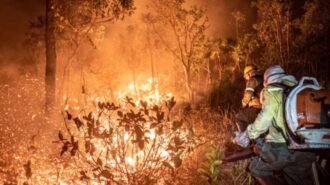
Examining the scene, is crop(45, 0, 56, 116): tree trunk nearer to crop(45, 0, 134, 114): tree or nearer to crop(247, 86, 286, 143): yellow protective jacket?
crop(45, 0, 134, 114): tree

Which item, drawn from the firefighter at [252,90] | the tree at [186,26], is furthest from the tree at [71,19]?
the tree at [186,26]

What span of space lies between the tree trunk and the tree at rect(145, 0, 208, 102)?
1146 cm

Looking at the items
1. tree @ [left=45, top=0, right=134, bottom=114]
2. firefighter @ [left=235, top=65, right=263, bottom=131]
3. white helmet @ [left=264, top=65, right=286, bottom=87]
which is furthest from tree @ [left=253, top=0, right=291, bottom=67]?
white helmet @ [left=264, top=65, right=286, bottom=87]

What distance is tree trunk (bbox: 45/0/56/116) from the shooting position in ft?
38.5

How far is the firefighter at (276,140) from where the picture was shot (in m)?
4.65

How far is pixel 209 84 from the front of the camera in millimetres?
29016

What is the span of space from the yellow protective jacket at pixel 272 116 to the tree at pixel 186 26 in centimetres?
1823

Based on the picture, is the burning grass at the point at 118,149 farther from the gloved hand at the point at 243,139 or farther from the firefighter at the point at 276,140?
the firefighter at the point at 276,140

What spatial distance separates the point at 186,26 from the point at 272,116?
64.0 feet

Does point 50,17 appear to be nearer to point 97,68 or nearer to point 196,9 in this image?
point 196,9

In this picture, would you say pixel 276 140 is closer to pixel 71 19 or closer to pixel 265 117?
pixel 265 117

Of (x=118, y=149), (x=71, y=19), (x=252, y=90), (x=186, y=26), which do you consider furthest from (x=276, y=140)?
(x=186, y=26)

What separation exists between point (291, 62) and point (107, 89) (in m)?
11.7

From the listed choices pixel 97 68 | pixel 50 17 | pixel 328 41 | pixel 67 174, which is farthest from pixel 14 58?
pixel 67 174
